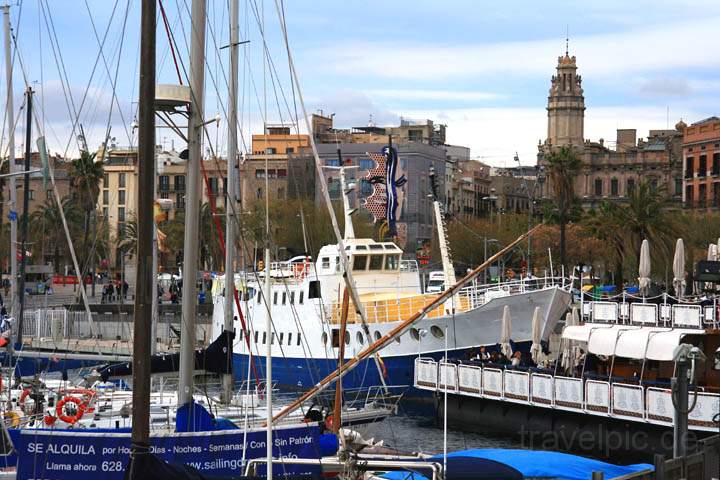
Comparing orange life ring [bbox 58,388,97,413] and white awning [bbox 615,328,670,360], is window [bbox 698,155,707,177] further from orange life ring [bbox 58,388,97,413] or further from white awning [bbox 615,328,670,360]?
orange life ring [bbox 58,388,97,413]

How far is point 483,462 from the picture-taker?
1850 centimetres

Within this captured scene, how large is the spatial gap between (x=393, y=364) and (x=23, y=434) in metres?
25.9

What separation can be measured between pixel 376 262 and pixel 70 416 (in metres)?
23.2

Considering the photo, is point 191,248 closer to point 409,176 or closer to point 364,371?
point 364,371

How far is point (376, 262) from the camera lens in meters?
47.5

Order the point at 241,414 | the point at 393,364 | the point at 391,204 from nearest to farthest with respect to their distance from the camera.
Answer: the point at 241,414 → the point at 393,364 → the point at 391,204

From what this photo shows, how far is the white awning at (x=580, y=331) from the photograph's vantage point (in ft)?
113

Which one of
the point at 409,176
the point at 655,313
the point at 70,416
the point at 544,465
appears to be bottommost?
the point at 70,416

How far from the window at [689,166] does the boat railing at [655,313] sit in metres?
66.5

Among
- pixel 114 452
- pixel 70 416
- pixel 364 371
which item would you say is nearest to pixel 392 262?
pixel 364 371

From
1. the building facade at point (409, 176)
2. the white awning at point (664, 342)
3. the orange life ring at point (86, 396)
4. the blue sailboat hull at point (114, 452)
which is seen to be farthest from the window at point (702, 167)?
the blue sailboat hull at point (114, 452)

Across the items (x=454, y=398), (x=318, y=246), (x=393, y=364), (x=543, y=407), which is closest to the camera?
(x=543, y=407)

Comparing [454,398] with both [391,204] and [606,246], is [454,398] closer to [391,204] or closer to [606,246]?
[391,204]

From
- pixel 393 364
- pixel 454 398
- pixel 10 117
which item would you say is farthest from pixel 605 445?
pixel 10 117
